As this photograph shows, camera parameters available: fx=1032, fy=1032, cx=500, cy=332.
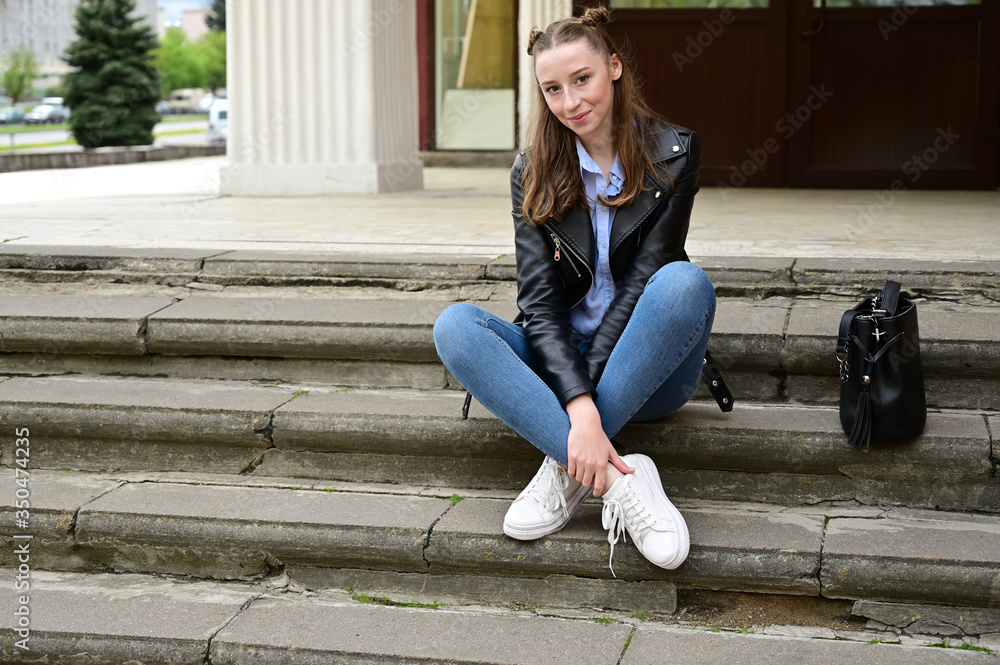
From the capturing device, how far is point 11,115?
141 ft

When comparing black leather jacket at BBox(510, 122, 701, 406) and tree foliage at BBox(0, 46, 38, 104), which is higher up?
tree foliage at BBox(0, 46, 38, 104)

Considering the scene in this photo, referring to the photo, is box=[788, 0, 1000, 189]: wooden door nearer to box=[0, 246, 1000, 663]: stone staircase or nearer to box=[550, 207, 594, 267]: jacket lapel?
box=[0, 246, 1000, 663]: stone staircase

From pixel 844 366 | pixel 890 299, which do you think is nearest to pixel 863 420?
pixel 844 366

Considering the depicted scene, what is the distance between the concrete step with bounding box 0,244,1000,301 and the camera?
2.98 metres

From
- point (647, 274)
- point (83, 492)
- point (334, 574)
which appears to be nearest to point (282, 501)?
point (334, 574)

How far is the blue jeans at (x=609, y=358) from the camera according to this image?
217 cm

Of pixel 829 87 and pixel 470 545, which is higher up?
pixel 829 87

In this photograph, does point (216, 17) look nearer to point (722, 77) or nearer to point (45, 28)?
point (45, 28)

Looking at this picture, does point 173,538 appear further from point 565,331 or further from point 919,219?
point 919,219

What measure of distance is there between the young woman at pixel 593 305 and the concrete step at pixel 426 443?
205 mm

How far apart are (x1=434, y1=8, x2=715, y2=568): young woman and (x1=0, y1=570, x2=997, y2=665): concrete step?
0.60ft

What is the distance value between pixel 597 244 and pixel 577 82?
372 mm

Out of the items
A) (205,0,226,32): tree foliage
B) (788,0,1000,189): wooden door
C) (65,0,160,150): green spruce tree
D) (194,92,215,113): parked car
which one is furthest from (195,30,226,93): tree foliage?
(788,0,1000,189): wooden door

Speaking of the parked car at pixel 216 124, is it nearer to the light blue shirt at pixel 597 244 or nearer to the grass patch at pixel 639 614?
the light blue shirt at pixel 597 244
